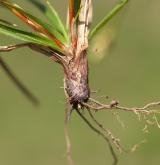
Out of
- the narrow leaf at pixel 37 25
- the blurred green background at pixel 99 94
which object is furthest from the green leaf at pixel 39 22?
the blurred green background at pixel 99 94

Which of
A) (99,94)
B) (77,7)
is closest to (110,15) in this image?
(77,7)

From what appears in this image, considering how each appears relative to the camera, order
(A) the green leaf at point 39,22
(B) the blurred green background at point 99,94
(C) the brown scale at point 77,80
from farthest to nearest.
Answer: (B) the blurred green background at point 99,94, (C) the brown scale at point 77,80, (A) the green leaf at point 39,22

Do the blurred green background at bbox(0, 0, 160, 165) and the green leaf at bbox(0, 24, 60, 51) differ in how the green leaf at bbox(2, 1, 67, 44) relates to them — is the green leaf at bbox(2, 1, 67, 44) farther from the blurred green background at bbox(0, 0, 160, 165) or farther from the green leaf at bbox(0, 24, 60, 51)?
the blurred green background at bbox(0, 0, 160, 165)

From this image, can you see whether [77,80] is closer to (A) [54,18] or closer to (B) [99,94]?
(A) [54,18]

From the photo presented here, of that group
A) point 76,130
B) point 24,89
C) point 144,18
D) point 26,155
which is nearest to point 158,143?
point 76,130

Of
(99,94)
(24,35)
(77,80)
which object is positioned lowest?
(99,94)

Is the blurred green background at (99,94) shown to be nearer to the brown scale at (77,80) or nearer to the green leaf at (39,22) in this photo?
the brown scale at (77,80)

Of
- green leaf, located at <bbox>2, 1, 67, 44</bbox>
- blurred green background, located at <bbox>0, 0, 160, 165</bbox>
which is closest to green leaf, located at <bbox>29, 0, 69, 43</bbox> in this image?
green leaf, located at <bbox>2, 1, 67, 44</bbox>

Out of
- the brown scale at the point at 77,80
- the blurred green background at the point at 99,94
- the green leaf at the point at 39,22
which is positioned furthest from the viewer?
the blurred green background at the point at 99,94

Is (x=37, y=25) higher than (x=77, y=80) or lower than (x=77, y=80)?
higher
